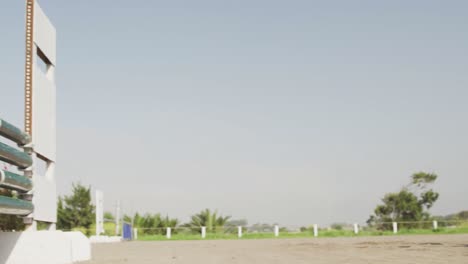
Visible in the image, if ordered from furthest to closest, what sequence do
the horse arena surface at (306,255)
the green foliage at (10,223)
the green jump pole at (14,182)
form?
the horse arena surface at (306,255) → the green foliage at (10,223) → the green jump pole at (14,182)

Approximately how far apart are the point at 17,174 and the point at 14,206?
1.68ft

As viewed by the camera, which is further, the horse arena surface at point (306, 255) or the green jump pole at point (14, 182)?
→ the horse arena surface at point (306, 255)

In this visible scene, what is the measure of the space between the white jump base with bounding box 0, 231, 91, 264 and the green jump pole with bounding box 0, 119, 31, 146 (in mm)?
1391

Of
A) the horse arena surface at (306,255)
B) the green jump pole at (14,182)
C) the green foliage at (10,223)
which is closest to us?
the green jump pole at (14,182)

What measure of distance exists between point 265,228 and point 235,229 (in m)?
1.86

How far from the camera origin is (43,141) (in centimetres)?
1023

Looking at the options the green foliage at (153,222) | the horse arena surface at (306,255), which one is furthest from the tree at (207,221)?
the horse arena surface at (306,255)

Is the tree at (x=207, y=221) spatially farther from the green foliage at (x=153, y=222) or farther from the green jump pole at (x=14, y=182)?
the green jump pole at (x=14, y=182)

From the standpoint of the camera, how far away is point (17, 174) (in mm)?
8266

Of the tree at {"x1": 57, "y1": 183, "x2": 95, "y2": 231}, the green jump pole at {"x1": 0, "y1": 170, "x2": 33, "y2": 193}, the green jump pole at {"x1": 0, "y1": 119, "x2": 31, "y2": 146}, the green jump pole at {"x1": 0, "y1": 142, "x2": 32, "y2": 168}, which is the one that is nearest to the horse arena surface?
the green jump pole at {"x1": 0, "y1": 170, "x2": 33, "y2": 193}

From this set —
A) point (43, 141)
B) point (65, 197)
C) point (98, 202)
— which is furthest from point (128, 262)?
point (65, 197)

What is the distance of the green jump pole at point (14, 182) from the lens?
7.53 meters

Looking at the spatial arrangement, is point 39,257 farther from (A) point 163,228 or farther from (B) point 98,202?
(A) point 163,228

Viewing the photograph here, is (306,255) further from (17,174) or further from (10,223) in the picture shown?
(17,174)
